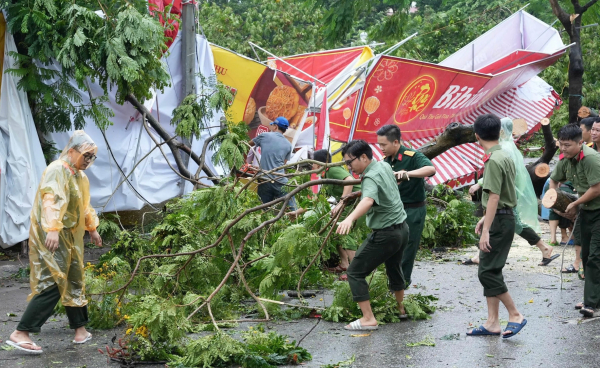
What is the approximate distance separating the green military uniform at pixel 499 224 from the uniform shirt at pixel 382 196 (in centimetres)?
76

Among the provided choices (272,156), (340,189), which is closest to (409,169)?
(340,189)

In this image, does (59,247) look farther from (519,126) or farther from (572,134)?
(519,126)

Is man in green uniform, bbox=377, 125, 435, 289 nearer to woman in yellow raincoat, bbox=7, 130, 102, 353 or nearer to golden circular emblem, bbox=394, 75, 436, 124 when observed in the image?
woman in yellow raincoat, bbox=7, 130, 102, 353

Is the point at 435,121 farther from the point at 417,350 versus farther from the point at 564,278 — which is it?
the point at 417,350

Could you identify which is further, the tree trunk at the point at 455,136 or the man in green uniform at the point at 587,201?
the tree trunk at the point at 455,136

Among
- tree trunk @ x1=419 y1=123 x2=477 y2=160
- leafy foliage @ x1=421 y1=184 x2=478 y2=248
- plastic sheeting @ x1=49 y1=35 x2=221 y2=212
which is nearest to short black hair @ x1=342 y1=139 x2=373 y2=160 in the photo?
leafy foliage @ x1=421 y1=184 x2=478 y2=248

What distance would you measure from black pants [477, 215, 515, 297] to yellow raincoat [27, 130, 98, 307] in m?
3.31

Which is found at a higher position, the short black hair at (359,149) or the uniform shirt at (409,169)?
the short black hair at (359,149)

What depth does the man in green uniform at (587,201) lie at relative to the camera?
597cm

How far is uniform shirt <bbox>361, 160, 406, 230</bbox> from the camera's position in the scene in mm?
5582

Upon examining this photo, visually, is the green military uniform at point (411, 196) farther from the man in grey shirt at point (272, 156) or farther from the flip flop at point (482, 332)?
the man in grey shirt at point (272, 156)

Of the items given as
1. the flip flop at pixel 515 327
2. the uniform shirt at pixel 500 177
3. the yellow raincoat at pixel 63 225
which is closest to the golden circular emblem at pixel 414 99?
the uniform shirt at pixel 500 177

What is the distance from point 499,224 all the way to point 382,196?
958 mm

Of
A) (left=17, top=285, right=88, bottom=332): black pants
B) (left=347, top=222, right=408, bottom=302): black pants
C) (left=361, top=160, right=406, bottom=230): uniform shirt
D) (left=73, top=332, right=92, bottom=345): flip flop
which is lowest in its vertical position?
(left=73, top=332, right=92, bottom=345): flip flop
